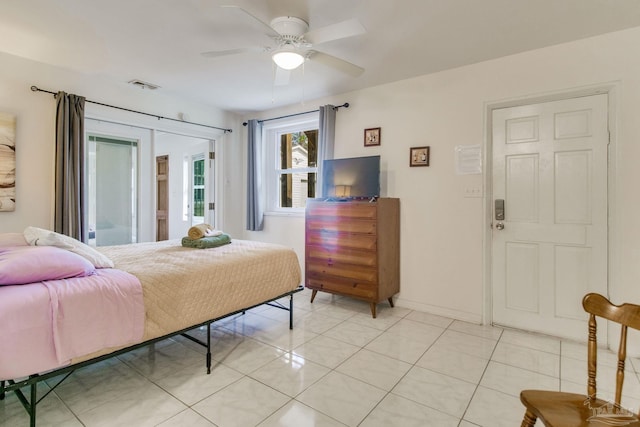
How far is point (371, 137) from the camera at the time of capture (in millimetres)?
3689

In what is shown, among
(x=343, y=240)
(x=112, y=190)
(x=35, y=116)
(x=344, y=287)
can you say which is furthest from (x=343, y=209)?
(x=35, y=116)

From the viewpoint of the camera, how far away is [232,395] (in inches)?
76.2

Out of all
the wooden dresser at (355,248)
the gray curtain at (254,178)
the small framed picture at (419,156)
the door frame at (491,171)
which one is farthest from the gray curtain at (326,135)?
the door frame at (491,171)

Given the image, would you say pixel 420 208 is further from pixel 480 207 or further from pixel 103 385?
pixel 103 385

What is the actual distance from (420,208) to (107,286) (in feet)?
9.24

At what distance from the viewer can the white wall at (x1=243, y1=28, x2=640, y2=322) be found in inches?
96.5

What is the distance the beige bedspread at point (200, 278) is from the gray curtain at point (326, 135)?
140 cm

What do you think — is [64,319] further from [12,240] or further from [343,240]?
[343,240]

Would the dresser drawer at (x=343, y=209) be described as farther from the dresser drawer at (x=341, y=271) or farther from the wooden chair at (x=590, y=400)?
the wooden chair at (x=590, y=400)

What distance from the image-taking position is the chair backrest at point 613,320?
117 centimetres

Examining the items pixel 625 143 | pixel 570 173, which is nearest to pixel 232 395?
pixel 570 173

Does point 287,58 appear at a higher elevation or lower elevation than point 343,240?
higher

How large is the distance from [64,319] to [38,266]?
0.99 ft

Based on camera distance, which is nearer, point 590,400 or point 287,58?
point 590,400
